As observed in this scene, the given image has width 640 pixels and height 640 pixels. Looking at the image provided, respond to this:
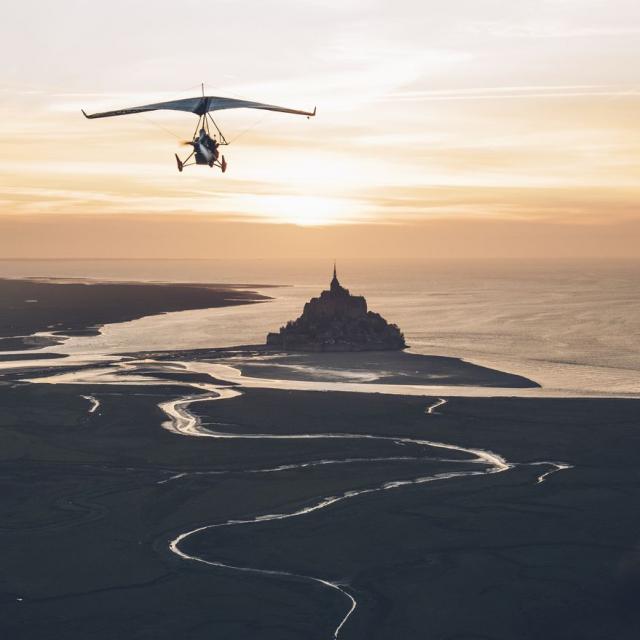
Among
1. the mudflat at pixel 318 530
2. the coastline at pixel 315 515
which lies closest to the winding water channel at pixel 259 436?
the coastline at pixel 315 515

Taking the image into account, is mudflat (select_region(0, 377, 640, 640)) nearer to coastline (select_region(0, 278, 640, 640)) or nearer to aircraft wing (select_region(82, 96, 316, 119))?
coastline (select_region(0, 278, 640, 640))

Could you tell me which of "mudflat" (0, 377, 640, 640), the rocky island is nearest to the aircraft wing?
"mudflat" (0, 377, 640, 640)

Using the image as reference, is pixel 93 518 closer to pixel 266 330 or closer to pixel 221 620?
pixel 221 620

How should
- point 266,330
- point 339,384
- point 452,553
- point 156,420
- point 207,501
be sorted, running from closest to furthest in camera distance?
point 452,553, point 207,501, point 156,420, point 339,384, point 266,330

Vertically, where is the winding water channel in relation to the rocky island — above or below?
below

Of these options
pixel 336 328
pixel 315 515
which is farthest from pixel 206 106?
pixel 336 328

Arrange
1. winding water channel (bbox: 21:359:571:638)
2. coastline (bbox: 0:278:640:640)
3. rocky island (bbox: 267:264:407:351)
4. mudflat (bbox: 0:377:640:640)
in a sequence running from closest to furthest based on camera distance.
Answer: mudflat (bbox: 0:377:640:640)
coastline (bbox: 0:278:640:640)
winding water channel (bbox: 21:359:571:638)
rocky island (bbox: 267:264:407:351)

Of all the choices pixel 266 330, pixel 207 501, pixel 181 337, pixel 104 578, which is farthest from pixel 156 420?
pixel 266 330

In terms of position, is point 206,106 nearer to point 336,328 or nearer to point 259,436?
point 259,436
